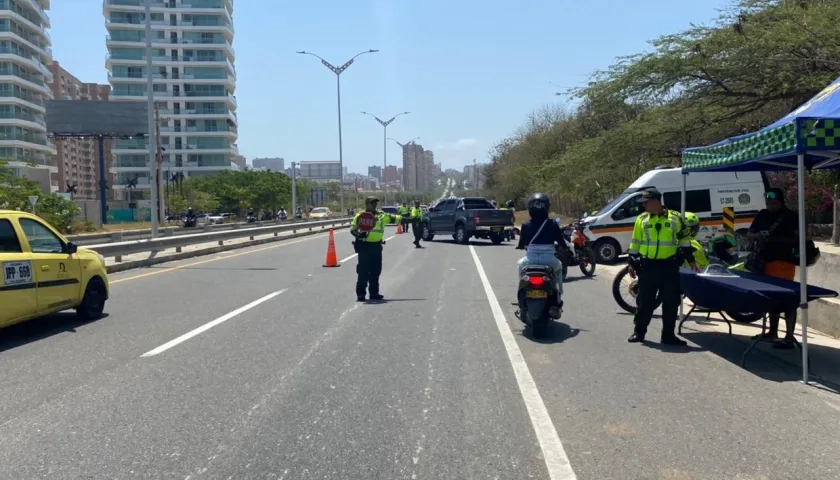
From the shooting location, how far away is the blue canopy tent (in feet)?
21.6

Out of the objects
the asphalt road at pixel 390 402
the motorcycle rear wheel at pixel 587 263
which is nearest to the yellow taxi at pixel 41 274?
the asphalt road at pixel 390 402

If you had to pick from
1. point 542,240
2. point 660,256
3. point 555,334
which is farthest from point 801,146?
point 555,334

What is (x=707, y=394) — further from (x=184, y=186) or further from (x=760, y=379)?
(x=184, y=186)

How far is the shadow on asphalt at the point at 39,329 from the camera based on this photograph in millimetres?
9164

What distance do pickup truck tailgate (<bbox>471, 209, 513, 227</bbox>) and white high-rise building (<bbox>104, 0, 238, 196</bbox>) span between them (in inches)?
3121

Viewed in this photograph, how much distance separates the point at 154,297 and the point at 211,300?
1.29 m

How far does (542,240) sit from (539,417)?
12.7 feet

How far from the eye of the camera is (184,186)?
8756cm

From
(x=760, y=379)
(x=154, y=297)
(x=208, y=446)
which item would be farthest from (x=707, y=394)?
(x=154, y=297)

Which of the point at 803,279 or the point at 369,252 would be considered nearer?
the point at 803,279

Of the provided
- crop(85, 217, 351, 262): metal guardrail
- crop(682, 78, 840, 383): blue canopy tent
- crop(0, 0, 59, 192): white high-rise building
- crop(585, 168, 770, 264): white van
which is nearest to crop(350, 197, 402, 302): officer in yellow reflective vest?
crop(682, 78, 840, 383): blue canopy tent

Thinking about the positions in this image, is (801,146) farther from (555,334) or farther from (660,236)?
(555,334)

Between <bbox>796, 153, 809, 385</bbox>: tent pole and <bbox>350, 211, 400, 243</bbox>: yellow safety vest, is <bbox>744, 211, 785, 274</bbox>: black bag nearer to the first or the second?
<bbox>796, 153, 809, 385</bbox>: tent pole

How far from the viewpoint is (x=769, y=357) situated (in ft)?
26.7
